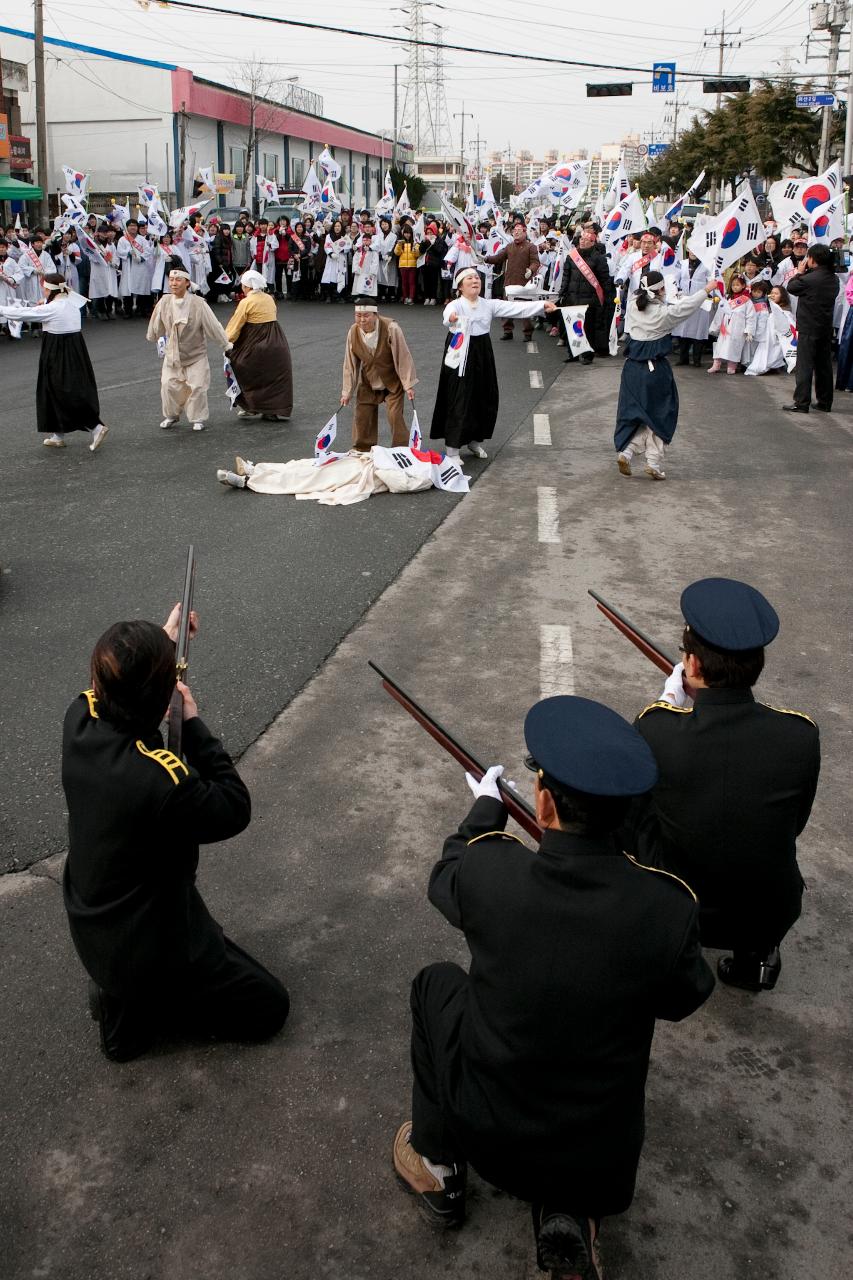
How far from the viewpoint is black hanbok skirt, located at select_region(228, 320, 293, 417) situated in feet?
39.0

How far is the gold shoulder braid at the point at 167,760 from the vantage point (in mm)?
2791

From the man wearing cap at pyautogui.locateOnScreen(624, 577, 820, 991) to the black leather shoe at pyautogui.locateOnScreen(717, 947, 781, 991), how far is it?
0.24ft

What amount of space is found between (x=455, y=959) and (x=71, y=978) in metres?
1.19

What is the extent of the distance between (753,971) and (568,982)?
1440 mm

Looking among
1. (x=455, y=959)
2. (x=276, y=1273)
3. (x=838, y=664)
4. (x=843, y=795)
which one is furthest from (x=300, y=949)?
(x=838, y=664)

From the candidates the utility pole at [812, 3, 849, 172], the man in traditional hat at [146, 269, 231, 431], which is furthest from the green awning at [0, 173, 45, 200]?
the utility pole at [812, 3, 849, 172]

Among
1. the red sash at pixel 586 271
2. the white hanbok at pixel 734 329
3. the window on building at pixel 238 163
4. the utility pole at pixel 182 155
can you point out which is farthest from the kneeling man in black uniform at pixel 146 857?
the window on building at pixel 238 163

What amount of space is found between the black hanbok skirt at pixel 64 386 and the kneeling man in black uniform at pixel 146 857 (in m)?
8.53

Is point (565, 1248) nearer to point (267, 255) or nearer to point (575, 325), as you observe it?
point (575, 325)

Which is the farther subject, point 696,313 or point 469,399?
point 696,313

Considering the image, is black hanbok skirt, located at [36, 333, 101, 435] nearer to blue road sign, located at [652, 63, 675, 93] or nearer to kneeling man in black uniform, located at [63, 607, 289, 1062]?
kneeling man in black uniform, located at [63, 607, 289, 1062]

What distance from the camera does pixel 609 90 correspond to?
29.2 metres

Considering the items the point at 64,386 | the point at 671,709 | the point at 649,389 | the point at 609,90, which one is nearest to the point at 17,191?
the point at 609,90

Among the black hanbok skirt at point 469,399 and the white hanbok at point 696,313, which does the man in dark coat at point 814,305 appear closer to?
the white hanbok at point 696,313
